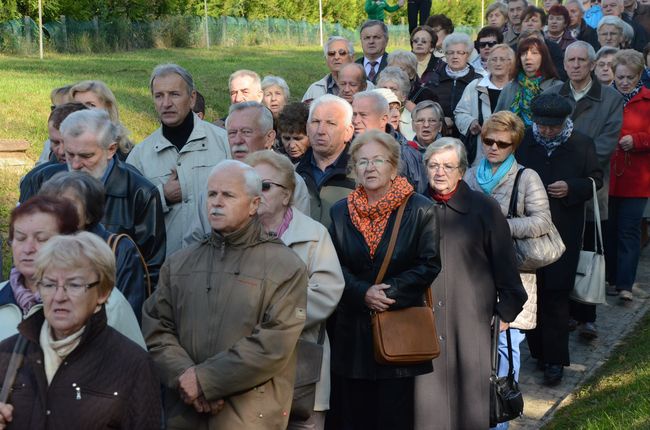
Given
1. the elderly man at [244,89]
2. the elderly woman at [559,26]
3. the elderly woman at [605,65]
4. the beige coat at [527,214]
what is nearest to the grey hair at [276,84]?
the elderly man at [244,89]

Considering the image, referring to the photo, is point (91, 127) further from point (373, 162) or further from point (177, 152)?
point (373, 162)

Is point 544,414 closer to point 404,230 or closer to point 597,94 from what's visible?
point 404,230

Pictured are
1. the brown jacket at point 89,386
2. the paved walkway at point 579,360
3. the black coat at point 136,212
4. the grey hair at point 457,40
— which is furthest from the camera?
the grey hair at point 457,40

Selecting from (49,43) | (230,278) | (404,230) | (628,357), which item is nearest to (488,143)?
(404,230)

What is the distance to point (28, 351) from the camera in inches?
165

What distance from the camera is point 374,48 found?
11.3m

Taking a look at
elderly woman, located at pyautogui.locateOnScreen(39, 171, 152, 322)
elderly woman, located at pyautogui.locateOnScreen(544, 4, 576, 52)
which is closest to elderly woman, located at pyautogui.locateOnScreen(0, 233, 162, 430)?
elderly woman, located at pyautogui.locateOnScreen(39, 171, 152, 322)

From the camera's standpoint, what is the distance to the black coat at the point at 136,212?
5.87 meters

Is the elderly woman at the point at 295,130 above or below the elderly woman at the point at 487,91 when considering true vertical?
below

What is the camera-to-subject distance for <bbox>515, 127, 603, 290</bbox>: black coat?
27.5 ft

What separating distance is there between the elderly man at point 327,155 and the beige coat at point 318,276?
90cm

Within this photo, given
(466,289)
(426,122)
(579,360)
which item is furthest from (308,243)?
(579,360)

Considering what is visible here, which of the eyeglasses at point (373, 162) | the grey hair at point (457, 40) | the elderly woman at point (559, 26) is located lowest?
the eyeglasses at point (373, 162)

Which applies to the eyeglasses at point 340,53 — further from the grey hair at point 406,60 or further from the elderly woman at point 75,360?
the elderly woman at point 75,360
